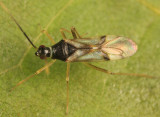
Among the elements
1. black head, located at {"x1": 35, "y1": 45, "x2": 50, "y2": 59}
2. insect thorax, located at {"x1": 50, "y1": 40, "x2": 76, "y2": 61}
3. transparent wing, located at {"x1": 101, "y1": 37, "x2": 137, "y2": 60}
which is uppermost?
black head, located at {"x1": 35, "y1": 45, "x2": 50, "y2": 59}

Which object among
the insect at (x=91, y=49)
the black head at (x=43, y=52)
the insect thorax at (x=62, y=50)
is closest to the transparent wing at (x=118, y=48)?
the insect at (x=91, y=49)

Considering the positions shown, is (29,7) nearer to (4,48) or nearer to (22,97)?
(4,48)

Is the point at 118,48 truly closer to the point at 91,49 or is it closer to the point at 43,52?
the point at 91,49

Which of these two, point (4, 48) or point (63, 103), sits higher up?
point (4, 48)

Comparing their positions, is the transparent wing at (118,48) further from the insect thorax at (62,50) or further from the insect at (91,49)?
the insect thorax at (62,50)

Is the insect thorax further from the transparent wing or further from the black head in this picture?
the transparent wing

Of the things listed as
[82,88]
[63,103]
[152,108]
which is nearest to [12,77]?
[63,103]

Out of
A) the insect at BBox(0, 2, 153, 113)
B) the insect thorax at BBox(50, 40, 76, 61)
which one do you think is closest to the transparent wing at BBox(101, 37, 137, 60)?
the insect at BBox(0, 2, 153, 113)
